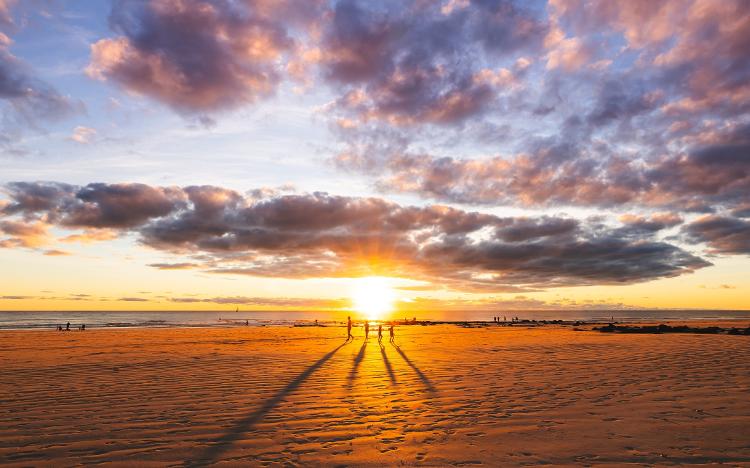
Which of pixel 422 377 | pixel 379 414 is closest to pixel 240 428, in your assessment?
pixel 379 414

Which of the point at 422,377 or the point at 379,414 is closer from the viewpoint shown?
the point at 379,414

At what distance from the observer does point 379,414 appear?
35.5 ft

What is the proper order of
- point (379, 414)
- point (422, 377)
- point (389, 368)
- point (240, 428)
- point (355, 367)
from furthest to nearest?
point (355, 367) < point (389, 368) < point (422, 377) < point (379, 414) < point (240, 428)

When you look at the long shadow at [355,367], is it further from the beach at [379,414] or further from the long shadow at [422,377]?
the long shadow at [422,377]

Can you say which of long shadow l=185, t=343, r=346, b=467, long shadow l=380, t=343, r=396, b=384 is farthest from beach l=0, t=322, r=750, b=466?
long shadow l=380, t=343, r=396, b=384

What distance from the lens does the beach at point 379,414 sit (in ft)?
26.2

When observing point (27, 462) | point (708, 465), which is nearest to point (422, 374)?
point (708, 465)

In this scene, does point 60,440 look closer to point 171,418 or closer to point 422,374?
point 171,418

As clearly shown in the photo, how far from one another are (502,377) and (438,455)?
881 cm

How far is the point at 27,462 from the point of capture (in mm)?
7699

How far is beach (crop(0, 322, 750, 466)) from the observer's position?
315 inches

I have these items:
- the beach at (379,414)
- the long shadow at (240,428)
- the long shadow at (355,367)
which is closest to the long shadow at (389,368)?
the beach at (379,414)

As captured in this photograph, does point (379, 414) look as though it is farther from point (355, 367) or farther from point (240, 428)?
point (355, 367)

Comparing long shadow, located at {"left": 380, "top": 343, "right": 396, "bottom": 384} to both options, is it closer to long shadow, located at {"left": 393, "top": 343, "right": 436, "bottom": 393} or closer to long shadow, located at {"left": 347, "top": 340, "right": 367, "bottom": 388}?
long shadow, located at {"left": 393, "top": 343, "right": 436, "bottom": 393}
